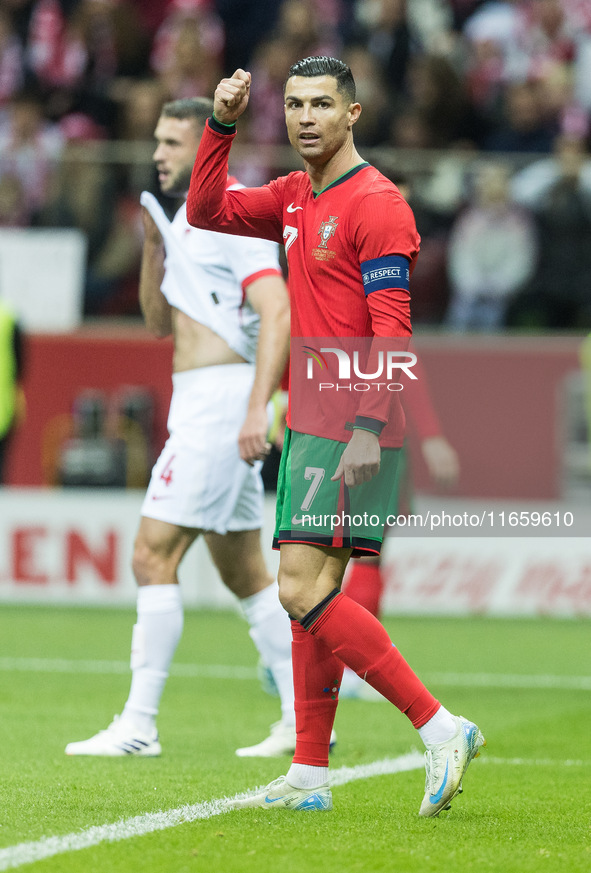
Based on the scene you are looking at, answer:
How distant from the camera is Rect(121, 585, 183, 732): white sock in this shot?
5684 mm

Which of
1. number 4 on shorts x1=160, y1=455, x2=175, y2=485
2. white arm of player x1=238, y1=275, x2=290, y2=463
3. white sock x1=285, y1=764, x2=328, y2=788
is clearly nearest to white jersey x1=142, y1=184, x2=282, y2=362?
white arm of player x1=238, y1=275, x2=290, y2=463

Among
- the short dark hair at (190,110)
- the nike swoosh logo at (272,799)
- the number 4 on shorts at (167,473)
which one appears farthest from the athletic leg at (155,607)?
the short dark hair at (190,110)

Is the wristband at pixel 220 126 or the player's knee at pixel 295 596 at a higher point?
the wristband at pixel 220 126

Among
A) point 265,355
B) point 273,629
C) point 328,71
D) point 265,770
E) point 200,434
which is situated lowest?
point 265,770

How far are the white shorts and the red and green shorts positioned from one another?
1392mm

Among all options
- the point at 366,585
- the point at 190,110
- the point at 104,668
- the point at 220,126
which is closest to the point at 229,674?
the point at 104,668

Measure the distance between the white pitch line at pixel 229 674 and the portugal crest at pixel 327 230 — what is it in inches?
166

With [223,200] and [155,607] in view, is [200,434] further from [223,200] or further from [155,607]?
[223,200]

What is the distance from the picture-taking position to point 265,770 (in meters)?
5.27

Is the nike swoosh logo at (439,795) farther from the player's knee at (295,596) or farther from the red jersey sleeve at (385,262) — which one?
the red jersey sleeve at (385,262)

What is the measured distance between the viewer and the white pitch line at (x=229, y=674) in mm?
8156

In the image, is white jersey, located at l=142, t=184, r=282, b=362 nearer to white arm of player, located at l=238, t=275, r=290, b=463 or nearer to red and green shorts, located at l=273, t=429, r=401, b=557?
white arm of player, located at l=238, t=275, r=290, b=463

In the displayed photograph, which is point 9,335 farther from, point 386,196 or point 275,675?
point 386,196

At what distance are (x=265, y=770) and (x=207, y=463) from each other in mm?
1249
